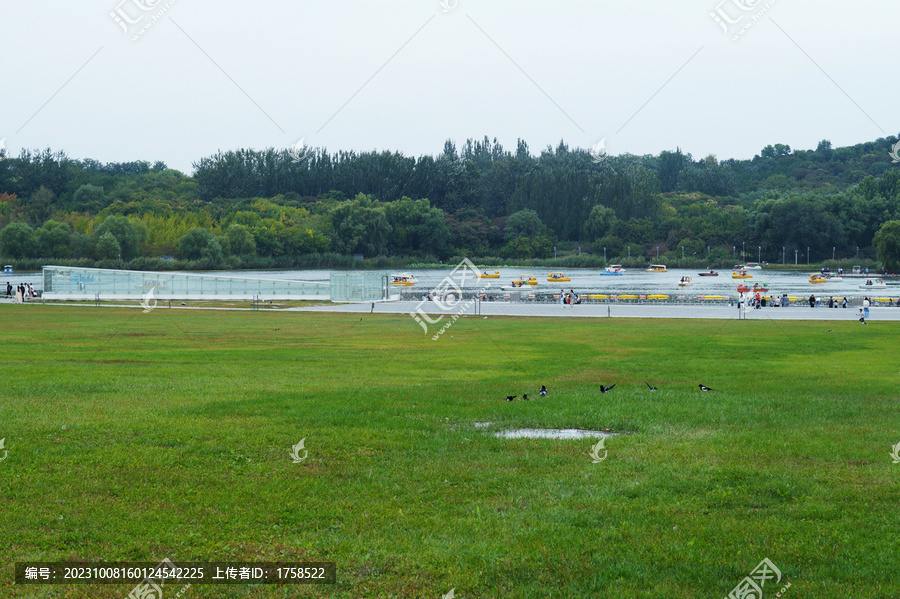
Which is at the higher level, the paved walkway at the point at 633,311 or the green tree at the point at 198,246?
the green tree at the point at 198,246

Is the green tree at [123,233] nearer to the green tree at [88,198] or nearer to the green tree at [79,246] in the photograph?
A: the green tree at [79,246]

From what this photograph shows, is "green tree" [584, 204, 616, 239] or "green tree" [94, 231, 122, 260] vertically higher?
"green tree" [584, 204, 616, 239]

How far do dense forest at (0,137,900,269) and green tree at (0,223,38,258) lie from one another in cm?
43

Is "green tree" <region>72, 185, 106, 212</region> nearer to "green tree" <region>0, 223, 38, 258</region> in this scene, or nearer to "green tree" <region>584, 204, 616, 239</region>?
"green tree" <region>0, 223, 38, 258</region>

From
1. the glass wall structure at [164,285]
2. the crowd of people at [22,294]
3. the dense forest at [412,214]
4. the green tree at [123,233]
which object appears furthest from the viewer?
the dense forest at [412,214]

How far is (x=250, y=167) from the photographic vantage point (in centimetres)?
18725

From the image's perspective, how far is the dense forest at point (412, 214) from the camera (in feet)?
488

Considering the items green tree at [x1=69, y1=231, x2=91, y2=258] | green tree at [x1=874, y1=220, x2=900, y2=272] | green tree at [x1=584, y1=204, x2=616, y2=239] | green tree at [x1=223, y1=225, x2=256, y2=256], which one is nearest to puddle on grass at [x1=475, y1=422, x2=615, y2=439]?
green tree at [x1=874, y1=220, x2=900, y2=272]

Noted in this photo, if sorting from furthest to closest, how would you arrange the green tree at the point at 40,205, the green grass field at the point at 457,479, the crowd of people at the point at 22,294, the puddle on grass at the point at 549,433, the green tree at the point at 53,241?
the green tree at the point at 40,205, the green tree at the point at 53,241, the crowd of people at the point at 22,294, the puddle on grass at the point at 549,433, the green grass field at the point at 457,479

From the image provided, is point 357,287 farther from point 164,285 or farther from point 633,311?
point 633,311

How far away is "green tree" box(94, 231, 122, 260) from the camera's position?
12494 centimetres

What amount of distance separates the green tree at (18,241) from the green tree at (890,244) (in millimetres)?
128959

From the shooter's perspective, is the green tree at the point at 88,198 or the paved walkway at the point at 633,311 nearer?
the paved walkway at the point at 633,311

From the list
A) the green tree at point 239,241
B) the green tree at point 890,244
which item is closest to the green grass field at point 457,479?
the green tree at point 890,244
